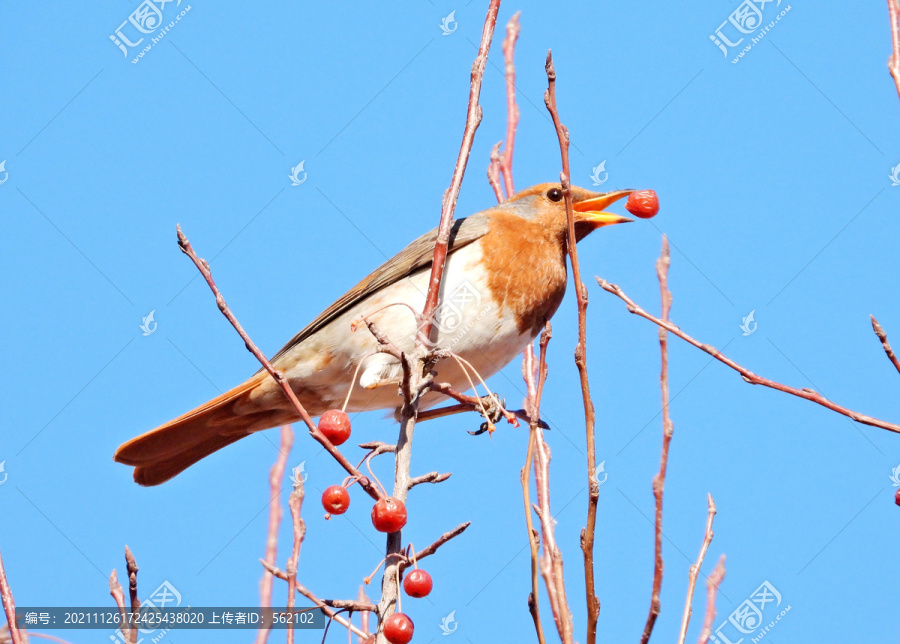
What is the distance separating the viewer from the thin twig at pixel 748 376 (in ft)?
8.02

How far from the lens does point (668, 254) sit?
11.0 ft

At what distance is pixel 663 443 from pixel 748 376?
35 cm

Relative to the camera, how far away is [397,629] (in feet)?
7.27

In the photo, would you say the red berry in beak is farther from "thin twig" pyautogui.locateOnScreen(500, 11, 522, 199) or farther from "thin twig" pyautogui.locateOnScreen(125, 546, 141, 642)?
"thin twig" pyautogui.locateOnScreen(500, 11, 522, 199)

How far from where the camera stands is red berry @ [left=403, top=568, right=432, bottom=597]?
2559mm

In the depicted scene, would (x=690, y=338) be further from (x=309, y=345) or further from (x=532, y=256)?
(x=309, y=345)

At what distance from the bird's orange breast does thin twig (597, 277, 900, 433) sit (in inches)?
68.0

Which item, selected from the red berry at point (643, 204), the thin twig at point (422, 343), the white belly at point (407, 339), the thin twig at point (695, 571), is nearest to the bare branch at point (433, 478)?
the thin twig at point (422, 343)

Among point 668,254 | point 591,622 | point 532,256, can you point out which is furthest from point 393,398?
point 591,622

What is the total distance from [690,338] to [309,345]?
8.73 feet

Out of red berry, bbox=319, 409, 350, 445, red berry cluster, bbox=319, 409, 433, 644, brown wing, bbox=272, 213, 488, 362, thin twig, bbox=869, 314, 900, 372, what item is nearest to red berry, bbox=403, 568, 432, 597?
red berry cluster, bbox=319, 409, 433, 644

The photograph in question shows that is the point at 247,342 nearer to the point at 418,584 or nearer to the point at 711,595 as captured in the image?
the point at 418,584

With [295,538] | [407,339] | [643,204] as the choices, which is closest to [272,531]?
[295,538]
